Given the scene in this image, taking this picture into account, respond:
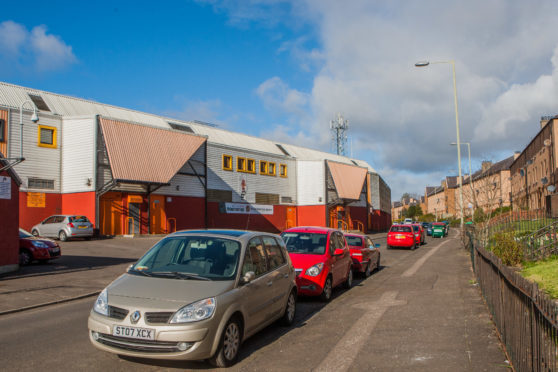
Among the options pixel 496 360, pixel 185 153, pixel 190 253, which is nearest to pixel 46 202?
pixel 185 153

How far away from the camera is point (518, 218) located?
2152cm

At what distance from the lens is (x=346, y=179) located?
46.9 meters

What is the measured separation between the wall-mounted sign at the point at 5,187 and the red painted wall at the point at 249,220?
1891cm

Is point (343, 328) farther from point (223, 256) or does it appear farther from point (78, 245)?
point (78, 245)

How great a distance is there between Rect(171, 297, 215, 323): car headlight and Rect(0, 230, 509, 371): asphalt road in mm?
787

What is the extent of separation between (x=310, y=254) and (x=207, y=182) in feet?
82.7

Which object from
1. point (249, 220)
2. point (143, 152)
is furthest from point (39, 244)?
point (249, 220)

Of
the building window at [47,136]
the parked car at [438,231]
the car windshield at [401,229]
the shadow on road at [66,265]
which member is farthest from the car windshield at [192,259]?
the parked car at [438,231]

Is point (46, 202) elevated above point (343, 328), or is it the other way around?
point (46, 202)

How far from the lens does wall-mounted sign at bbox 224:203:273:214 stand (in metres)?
36.8

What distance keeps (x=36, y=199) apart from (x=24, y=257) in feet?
41.1

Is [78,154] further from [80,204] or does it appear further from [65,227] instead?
[65,227]

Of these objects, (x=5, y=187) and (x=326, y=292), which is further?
(x=5, y=187)

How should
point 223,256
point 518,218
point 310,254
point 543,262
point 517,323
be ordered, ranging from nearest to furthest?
1. point 517,323
2. point 223,256
3. point 310,254
4. point 543,262
5. point 518,218
